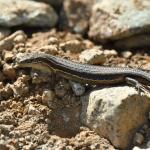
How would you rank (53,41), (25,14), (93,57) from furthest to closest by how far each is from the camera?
(25,14)
(53,41)
(93,57)

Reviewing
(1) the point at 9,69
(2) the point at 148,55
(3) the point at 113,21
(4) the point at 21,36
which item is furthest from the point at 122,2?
(1) the point at 9,69

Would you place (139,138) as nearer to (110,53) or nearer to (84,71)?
(84,71)

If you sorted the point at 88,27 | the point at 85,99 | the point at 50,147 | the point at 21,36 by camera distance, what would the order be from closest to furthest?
the point at 50,147 → the point at 85,99 → the point at 21,36 → the point at 88,27

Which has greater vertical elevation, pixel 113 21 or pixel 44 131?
pixel 113 21

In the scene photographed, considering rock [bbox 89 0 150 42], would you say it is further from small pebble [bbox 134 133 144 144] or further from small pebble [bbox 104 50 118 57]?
small pebble [bbox 134 133 144 144]

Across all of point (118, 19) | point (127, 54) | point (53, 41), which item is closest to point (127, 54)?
point (127, 54)

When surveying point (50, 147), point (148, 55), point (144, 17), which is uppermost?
point (144, 17)

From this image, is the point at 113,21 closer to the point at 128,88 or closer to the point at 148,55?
the point at 148,55
